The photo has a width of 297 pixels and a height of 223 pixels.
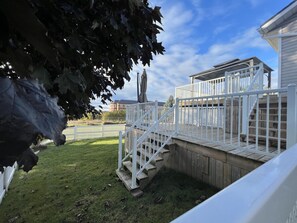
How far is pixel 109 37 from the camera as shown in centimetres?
124

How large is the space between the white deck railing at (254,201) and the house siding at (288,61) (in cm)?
767

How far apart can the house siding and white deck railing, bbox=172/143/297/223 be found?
7672mm

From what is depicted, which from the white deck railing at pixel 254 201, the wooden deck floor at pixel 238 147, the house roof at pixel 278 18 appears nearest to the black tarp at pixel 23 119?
the white deck railing at pixel 254 201

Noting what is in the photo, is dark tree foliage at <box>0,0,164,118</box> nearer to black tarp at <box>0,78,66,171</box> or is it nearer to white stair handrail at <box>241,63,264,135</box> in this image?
black tarp at <box>0,78,66,171</box>

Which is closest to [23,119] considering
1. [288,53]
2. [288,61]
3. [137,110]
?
[137,110]

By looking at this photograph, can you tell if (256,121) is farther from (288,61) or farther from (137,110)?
(288,61)

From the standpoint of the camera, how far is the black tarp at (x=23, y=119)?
0.30 m

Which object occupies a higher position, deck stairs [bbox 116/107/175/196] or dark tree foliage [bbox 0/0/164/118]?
dark tree foliage [bbox 0/0/164/118]

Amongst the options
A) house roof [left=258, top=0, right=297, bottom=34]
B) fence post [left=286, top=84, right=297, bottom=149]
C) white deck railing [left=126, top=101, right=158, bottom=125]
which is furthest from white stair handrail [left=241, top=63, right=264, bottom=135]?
house roof [left=258, top=0, right=297, bottom=34]

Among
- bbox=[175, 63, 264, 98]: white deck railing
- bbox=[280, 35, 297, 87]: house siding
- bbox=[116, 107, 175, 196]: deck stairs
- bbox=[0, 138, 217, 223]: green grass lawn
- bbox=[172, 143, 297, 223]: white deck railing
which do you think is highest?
bbox=[280, 35, 297, 87]: house siding

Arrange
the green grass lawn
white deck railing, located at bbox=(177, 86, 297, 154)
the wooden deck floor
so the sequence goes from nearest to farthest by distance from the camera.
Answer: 1. white deck railing, located at bbox=(177, 86, 297, 154)
2. the wooden deck floor
3. the green grass lawn

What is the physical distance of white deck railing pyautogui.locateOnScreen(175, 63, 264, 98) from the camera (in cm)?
543

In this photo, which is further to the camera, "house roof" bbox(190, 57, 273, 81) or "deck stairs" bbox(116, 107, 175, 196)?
"house roof" bbox(190, 57, 273, 81)

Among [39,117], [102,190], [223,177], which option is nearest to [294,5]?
[223,177]
